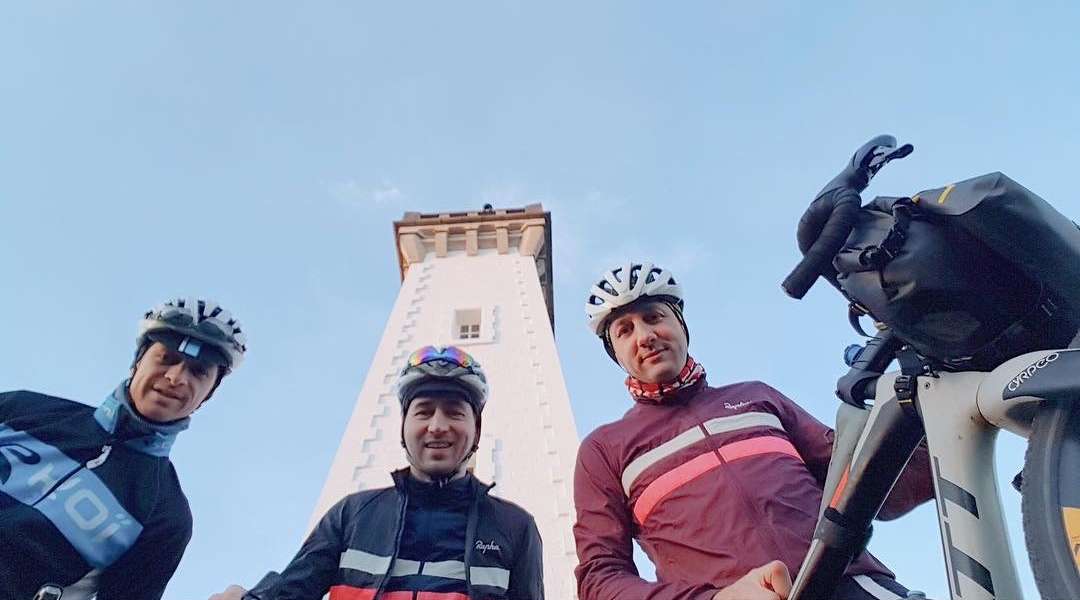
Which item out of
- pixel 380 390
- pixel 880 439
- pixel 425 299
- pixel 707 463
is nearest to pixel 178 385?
pixel 707 463

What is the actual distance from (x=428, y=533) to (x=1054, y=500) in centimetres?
228

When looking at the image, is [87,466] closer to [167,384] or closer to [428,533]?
[167,384]

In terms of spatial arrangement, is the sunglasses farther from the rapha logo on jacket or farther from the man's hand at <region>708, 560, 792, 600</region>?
the man's hand at <region>708, 560, 792, 600</region>

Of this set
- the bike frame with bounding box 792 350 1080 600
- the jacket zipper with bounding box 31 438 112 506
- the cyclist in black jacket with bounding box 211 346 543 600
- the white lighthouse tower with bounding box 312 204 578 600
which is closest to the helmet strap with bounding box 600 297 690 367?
the cyclist in black jacket with bounding box 211 346 543 600

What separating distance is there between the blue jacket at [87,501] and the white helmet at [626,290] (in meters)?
1.99

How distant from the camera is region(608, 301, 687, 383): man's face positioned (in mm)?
2859

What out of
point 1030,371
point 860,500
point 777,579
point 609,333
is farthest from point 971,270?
point 609,333

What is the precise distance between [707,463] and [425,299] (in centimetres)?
1064

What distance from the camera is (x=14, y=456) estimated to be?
2875mm

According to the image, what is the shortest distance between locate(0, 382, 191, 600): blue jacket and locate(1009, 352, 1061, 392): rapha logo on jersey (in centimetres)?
309

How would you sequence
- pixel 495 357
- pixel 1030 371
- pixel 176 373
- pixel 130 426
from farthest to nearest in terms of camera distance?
pixel 495 357 < pixel 176 373 < pixel 130 426 < pixel 1030 371

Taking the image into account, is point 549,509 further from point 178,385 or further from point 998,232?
point 998,232

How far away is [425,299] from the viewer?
1278cm

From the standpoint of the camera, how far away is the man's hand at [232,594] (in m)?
2.51
